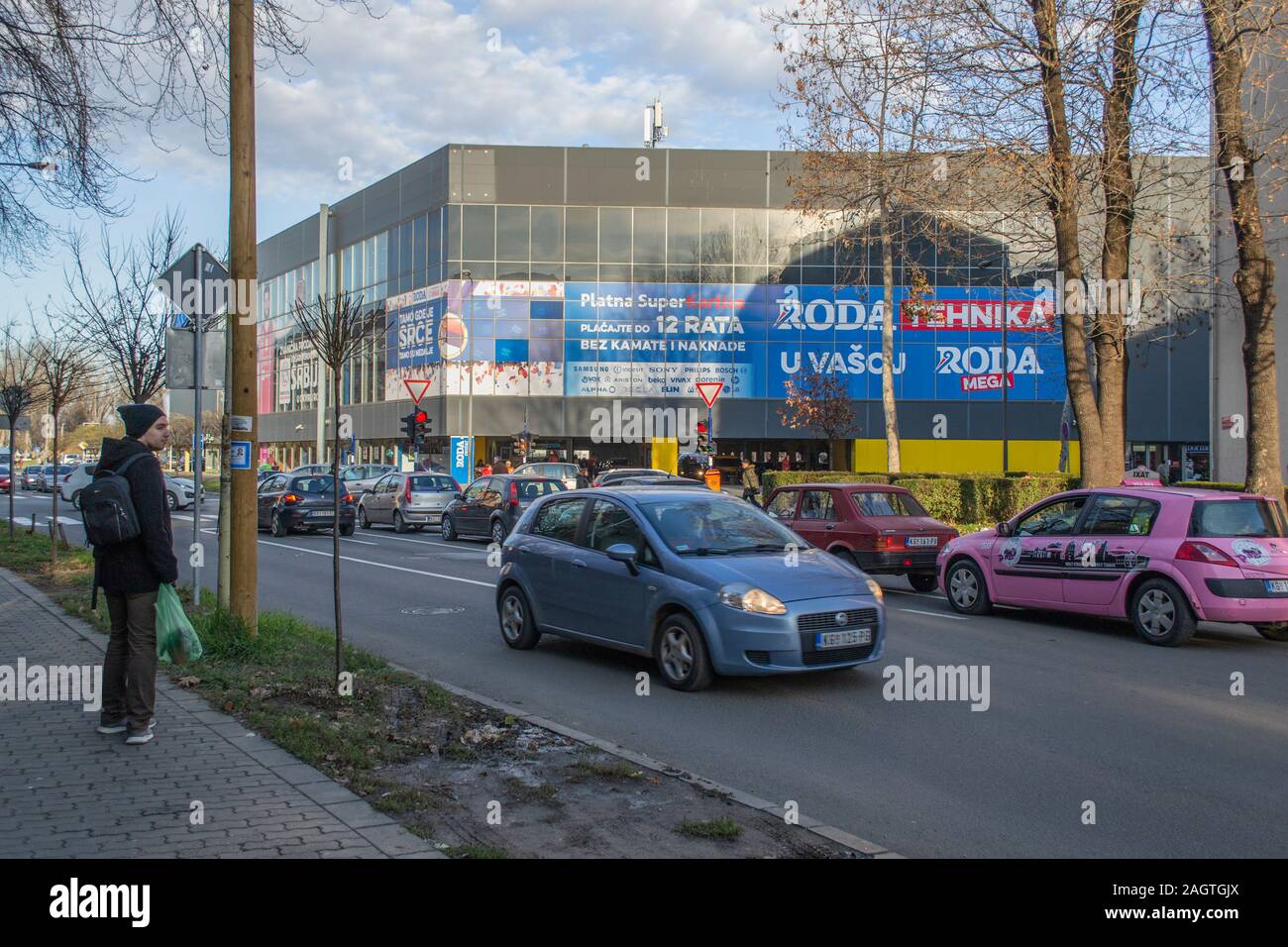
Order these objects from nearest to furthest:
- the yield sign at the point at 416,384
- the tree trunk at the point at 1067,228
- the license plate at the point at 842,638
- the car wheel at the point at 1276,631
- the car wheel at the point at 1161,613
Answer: the license plate at the point at 842,638 < the car wheel at the point at 1161,613 < the car wheel at the point at 1276,631 < the tree trunk at the point at 1067,228 < the yield sign at the point at 416,384

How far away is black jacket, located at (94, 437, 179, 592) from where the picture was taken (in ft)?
21.4

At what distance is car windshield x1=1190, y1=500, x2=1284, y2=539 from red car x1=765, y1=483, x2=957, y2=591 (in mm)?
4560

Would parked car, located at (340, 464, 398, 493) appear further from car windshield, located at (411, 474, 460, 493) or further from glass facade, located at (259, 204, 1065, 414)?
glass facade, located at (259, 204, 1065, 414)

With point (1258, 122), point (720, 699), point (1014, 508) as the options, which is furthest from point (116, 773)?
point (1014, 508)

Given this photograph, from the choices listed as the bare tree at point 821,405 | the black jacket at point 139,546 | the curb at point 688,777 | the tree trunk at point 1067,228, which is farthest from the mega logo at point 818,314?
the black jacket at point 139,546

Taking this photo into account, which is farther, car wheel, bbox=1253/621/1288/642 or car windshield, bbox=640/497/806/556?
car wheel, bbox=1253/621/1288/642

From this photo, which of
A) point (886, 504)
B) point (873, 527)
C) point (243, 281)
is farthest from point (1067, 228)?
point (243, 281)

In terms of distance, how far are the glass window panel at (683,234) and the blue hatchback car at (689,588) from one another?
39.1 meters

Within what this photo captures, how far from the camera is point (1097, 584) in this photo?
11.6 meters

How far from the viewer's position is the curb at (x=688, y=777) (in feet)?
16.7

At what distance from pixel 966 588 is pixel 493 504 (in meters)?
13.4

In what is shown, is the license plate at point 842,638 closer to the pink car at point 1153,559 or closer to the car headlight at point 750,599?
the car headlight at point 750,599

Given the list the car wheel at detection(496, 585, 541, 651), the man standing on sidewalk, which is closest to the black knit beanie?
the man standing on sidewalk

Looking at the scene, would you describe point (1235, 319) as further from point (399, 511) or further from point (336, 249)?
point (336, 249)
